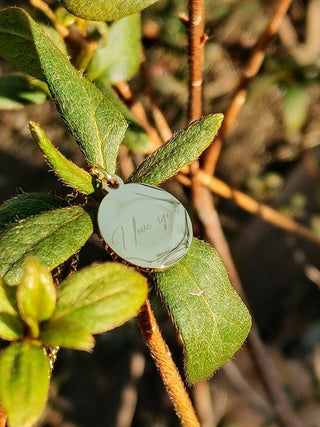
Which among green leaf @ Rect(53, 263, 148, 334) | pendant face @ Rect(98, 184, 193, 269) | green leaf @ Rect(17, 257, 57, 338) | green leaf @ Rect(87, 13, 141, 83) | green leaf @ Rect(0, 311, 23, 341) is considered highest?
green leaf @ Rect(17, 257, 57, 338)

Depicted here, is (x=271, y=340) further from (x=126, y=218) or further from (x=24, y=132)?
(x=126, y=218)

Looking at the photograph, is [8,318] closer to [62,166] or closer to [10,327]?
[10,327]

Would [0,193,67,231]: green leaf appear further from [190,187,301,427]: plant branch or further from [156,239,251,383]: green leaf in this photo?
[190,187,301,427]: plant branch

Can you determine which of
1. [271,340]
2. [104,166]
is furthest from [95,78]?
[271,340]

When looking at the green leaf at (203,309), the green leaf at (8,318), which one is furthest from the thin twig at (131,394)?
the green leaf at (8,318)

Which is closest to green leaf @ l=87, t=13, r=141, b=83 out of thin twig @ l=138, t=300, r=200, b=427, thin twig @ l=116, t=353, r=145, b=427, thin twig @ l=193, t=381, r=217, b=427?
thin twig @ l=138, t=300, r=200, b=427

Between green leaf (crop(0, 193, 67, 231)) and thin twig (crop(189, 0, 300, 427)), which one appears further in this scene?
thin twig (crop(189, 0, 300, 427))

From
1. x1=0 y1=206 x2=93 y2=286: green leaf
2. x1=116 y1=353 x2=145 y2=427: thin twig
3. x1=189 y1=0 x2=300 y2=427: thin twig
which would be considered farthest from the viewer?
x1=116 y1=353 x2=145 y2=427: thin twig
